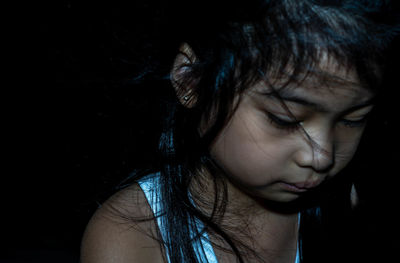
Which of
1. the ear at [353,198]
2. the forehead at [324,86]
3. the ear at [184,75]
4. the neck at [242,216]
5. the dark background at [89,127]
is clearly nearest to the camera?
the forehead at [324,86]

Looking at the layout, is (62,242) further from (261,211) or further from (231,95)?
(231,95)

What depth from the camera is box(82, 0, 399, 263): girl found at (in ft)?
1.88

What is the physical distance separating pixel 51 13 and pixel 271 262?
2.22 ft

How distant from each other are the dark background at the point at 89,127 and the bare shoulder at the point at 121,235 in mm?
184

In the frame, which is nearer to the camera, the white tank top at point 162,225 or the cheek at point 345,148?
the cheek at point 345,148

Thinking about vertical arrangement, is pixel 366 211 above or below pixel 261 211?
below

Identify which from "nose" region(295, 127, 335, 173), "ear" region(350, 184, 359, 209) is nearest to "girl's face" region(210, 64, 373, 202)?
"nose" region(295, 127, 335, 173)

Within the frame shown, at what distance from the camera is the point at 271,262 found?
2.68ft

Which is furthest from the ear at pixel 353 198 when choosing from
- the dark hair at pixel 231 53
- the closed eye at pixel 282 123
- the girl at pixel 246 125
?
the closed eye at pixel 282 123

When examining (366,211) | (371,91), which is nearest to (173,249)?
(371,91)

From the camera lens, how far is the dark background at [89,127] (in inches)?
35.4

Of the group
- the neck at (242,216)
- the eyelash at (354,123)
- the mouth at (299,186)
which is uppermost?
the eyelash at (354,123)

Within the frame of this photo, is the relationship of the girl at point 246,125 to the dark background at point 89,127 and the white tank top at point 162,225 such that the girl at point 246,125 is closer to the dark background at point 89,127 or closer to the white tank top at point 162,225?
the white tank top at point 162,225

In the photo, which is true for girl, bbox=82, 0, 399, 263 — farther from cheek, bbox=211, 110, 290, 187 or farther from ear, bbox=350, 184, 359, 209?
ear, bbox=350, 184, 359, 209
